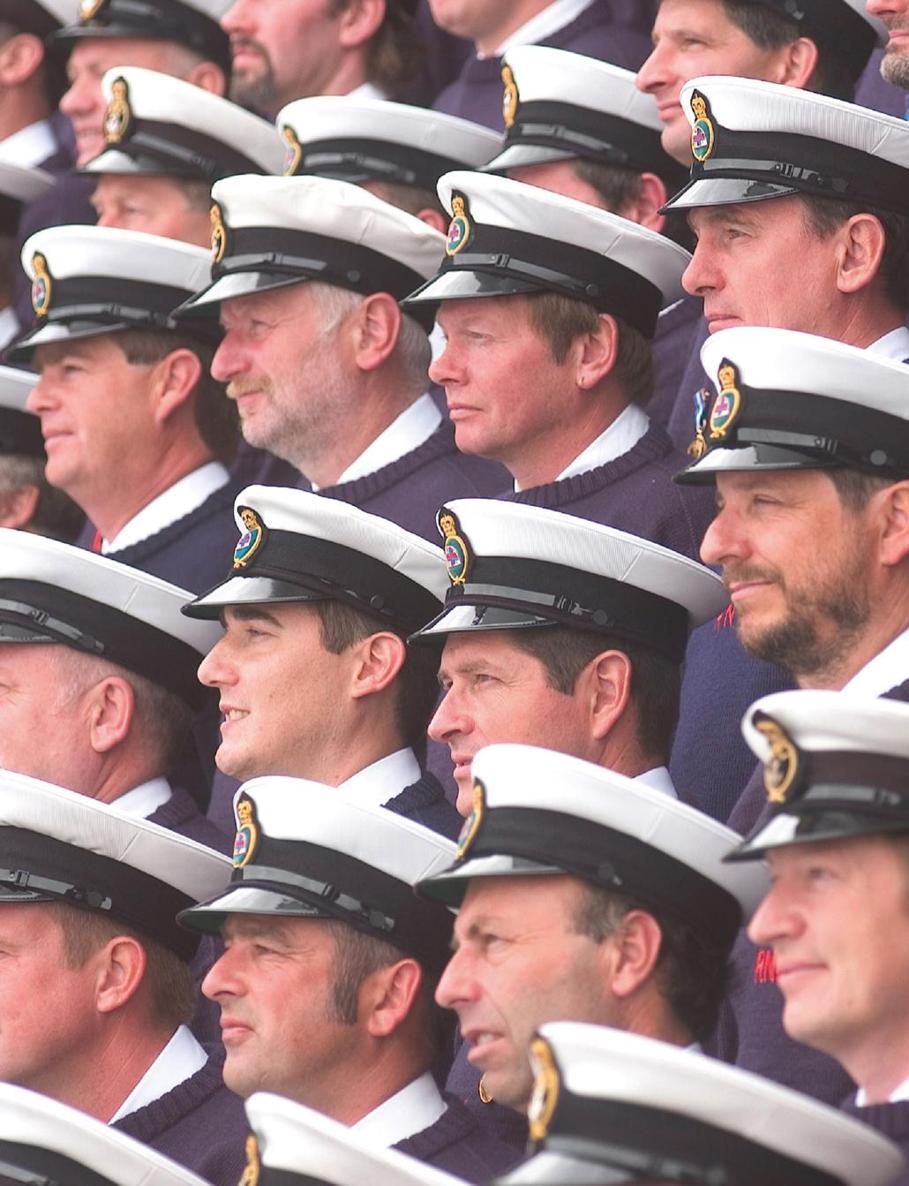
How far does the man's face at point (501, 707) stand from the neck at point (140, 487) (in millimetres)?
2056

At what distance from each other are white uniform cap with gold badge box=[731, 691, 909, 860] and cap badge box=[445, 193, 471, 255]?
2289 millimetres

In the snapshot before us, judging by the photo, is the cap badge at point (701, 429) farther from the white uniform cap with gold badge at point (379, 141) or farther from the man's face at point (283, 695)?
the white uniform cap with gold badge at point (379, 141)

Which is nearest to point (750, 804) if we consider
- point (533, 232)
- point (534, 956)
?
point (534, 956)

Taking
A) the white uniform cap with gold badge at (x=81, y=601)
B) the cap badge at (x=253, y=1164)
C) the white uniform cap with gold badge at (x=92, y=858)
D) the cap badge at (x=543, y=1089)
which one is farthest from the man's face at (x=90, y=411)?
the cap badge at (x=543, y=1089)

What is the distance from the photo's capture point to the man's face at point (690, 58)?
19.7 ft

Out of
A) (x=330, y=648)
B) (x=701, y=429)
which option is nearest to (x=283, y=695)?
(x=330, y=648)

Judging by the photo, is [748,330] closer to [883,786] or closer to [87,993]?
[883,786]

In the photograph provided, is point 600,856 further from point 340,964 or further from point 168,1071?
point 168,1071

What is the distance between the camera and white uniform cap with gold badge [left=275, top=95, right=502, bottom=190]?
22.6ft

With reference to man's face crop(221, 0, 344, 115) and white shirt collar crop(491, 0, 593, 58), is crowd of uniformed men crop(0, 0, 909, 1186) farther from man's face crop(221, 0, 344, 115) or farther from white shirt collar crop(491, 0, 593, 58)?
man's face crop(221, 0, 344, 115)

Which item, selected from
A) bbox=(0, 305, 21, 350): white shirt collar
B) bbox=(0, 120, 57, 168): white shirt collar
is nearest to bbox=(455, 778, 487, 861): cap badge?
bbox=(0, 305, 21, 350): white shirt collar

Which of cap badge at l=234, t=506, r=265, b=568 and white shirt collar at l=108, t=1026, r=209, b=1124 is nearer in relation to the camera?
white shirt collar at l=108, t=1026, r=209, b=1124

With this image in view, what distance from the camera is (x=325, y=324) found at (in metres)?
6.41

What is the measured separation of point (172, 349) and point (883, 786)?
365 centimetres
